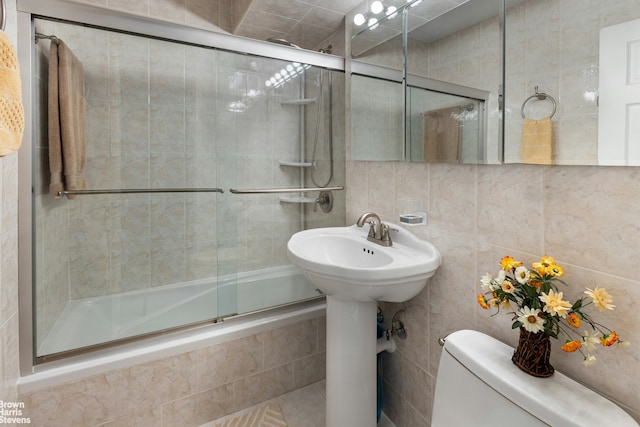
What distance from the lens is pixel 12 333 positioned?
120cm

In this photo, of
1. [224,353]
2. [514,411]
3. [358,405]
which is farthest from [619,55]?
[224,353]

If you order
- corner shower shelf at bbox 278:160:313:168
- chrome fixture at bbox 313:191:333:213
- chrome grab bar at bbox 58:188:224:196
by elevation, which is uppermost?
corner shower shelf at bbox 278:160:313:168

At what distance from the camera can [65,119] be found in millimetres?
1428

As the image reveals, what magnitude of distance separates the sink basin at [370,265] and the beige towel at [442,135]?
0.35m

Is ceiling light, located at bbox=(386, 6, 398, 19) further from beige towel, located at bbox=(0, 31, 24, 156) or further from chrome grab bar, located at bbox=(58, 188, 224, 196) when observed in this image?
beige towel, located at bbox=(0, 31, 24, 156)

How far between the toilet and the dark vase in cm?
2

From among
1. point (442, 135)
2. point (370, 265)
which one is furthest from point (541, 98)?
point (370, 265)

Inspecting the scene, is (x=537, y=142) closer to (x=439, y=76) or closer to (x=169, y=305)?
(x=439, y=76)

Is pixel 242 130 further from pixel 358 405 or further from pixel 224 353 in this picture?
pixel 358 405

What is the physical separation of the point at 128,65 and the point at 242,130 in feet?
2.00

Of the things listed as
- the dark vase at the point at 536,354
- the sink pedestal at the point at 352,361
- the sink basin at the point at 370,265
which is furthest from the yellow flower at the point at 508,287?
the sink pedestal at the point at 352,361

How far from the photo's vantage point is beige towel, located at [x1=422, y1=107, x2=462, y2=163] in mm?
1184

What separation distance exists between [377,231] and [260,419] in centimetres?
108

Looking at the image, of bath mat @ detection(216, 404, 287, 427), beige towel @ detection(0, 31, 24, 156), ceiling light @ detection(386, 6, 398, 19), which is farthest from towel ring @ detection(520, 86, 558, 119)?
bath mat @ detection(216, 404, 287, 427)
